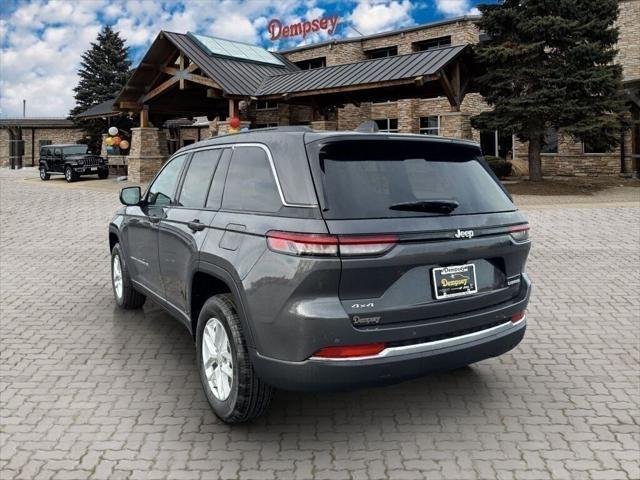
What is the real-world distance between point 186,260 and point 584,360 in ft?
11.2

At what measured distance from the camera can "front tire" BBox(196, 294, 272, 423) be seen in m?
3.52

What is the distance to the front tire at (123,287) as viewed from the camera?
6.38 metres

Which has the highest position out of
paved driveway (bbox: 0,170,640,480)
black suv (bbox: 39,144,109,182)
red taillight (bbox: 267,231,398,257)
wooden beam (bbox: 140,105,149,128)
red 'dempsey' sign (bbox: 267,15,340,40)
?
red 'dempsey' sign (bbox: 267,15,340,40)

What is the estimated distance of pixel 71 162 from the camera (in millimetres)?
30438

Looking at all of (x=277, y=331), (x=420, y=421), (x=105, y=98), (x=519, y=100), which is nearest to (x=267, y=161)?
(x=277, y=331)

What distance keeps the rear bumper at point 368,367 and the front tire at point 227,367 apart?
6.9 inches

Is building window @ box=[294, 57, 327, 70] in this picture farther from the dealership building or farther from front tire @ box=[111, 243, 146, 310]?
front tire @ box=[111, 243, 146, 310]

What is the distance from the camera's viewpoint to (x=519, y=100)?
20.0 m

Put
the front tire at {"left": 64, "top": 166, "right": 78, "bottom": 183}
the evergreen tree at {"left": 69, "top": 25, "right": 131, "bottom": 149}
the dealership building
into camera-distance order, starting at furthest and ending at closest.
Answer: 1. the evergreen tree at {"left": 69, "top": 25, "right": 131, "bottom": 149}
2. the front tire at {"left": 64, "top": 166, "right": 78, "bottom": 183}
3. the dealership building

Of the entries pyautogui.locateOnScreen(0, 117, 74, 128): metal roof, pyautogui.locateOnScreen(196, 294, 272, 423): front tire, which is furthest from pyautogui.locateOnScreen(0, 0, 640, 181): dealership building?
pyautogui.locateOnScreen(0, 117, 74, 128): metal roof

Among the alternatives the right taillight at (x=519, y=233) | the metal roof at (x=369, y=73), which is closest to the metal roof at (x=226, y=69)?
the metal roof at (x=369, y=73)

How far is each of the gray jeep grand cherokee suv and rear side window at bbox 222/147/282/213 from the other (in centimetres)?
1

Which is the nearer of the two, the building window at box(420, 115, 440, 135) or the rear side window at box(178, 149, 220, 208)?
the rear side window at box(178, 149, 220, 208)

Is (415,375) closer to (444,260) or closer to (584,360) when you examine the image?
(444,260)
